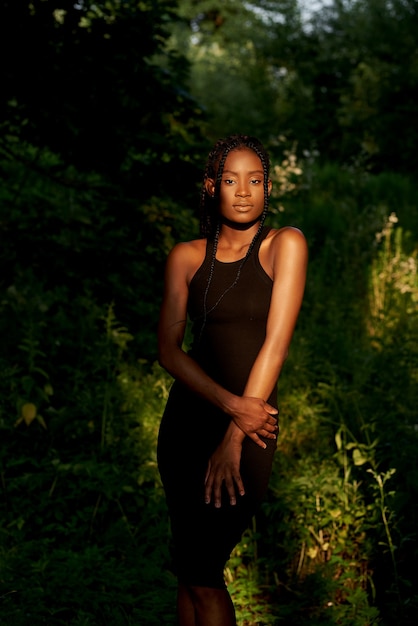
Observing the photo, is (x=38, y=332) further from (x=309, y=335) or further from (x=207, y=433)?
(x=207, y=433)

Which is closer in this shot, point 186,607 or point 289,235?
point 289,235

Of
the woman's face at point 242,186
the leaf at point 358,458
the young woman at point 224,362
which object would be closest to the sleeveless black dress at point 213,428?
the young woman at point 224,362

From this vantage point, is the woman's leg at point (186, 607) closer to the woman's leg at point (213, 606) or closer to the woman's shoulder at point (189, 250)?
the woman's leg at point (213, 606)

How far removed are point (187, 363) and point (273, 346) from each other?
31cm

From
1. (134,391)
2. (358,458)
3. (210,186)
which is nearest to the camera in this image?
(210,186)

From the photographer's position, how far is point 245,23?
3102 centimetres

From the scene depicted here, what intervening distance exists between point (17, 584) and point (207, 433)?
6.22 feet

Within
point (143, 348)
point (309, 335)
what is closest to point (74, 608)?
point (143, 348)

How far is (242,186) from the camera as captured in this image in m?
3.12

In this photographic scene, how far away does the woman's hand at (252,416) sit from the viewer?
299 centimetres

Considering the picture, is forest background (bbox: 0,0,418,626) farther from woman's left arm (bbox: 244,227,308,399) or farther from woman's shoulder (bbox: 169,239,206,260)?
woman's shoulder (bbox: 169,239,206,260)

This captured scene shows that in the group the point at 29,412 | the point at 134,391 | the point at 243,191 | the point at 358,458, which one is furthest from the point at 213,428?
the point at 134,391

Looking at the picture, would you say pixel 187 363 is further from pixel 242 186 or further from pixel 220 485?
pixel 242 186

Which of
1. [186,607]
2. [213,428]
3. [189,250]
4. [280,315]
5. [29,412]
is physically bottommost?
[186,607]
